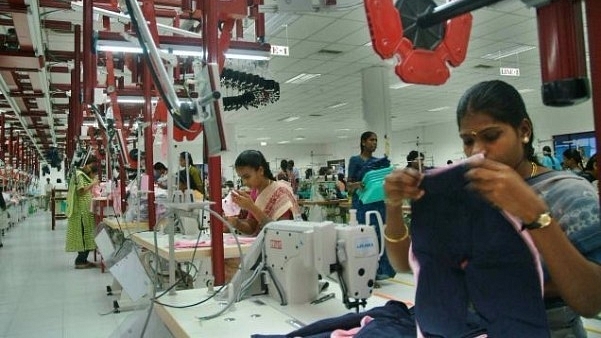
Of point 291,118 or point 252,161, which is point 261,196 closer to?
point 252,161

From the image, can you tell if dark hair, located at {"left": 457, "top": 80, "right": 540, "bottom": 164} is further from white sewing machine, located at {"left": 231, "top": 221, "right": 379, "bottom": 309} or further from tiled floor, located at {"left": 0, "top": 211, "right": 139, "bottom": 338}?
tiled floor, located at {"left": 0, "top": 211, "right": 139, "bottom": 338}

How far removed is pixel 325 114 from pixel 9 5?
12747 mm

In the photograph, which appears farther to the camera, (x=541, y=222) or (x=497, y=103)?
(x=497, y=103)

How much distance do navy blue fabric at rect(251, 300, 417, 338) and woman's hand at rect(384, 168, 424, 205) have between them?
14.7 inches

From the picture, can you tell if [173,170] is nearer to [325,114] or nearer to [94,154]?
[94,154]

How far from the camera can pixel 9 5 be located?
4406 mm

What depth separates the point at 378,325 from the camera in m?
1.30

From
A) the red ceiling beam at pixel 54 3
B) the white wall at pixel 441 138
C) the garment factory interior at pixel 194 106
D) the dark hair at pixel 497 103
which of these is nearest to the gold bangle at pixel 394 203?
the garment factory interior at pixel 194 106

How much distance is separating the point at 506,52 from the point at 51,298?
8449mm

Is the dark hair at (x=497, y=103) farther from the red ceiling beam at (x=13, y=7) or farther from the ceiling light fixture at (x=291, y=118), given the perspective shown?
the ceiling light fixture at (x=291, y=118)

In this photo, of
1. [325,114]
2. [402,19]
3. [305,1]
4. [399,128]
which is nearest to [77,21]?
[305,1]

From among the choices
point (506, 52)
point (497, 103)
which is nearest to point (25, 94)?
point (506, 52)

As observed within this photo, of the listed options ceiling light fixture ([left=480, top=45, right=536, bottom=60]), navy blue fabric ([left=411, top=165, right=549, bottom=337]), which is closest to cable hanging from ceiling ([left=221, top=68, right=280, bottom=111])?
navy blue fabric ([left=411, top=165, right=549, bottom=337])

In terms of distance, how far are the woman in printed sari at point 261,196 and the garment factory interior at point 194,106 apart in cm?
23
